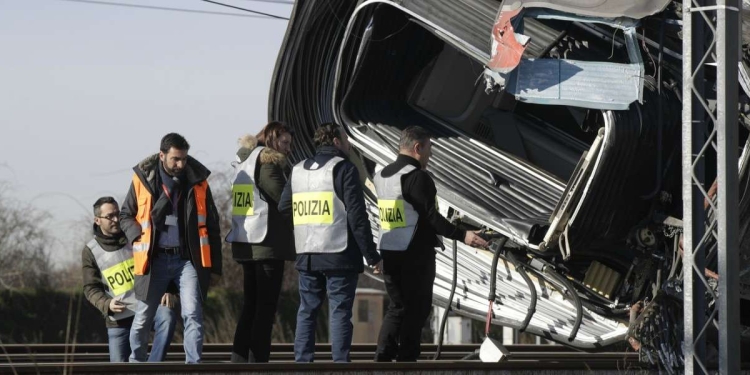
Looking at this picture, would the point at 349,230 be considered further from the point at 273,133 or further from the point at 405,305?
the point at 273,133

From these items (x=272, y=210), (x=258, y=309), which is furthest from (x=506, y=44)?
(x=258, y=309)

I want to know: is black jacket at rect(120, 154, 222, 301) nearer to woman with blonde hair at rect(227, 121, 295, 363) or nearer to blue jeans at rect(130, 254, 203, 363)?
blue jeans at rect(130, 254, 203, 363)

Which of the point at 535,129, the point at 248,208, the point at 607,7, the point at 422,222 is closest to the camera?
the point at 422,222

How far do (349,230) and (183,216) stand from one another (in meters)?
1.06

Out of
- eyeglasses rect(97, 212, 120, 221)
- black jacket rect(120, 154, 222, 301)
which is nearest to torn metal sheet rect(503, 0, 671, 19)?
black jacket rect(120, 154, 222, 301)

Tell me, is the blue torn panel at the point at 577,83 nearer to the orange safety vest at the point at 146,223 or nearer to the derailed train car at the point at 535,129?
the derailed train car at the point at 535,129

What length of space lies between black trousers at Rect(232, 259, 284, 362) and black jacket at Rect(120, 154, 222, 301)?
37 centimetres

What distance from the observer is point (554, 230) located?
995cm

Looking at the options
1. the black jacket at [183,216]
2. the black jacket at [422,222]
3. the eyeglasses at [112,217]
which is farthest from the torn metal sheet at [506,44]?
the eyeglasses at [112,217]

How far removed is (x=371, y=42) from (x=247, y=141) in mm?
2858

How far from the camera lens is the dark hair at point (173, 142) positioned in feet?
27.7

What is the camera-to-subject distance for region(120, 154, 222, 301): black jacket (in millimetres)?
8477

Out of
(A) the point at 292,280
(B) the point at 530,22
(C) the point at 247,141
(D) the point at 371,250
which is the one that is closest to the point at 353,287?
(D) the point at 371,250

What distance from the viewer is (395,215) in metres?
8.90
